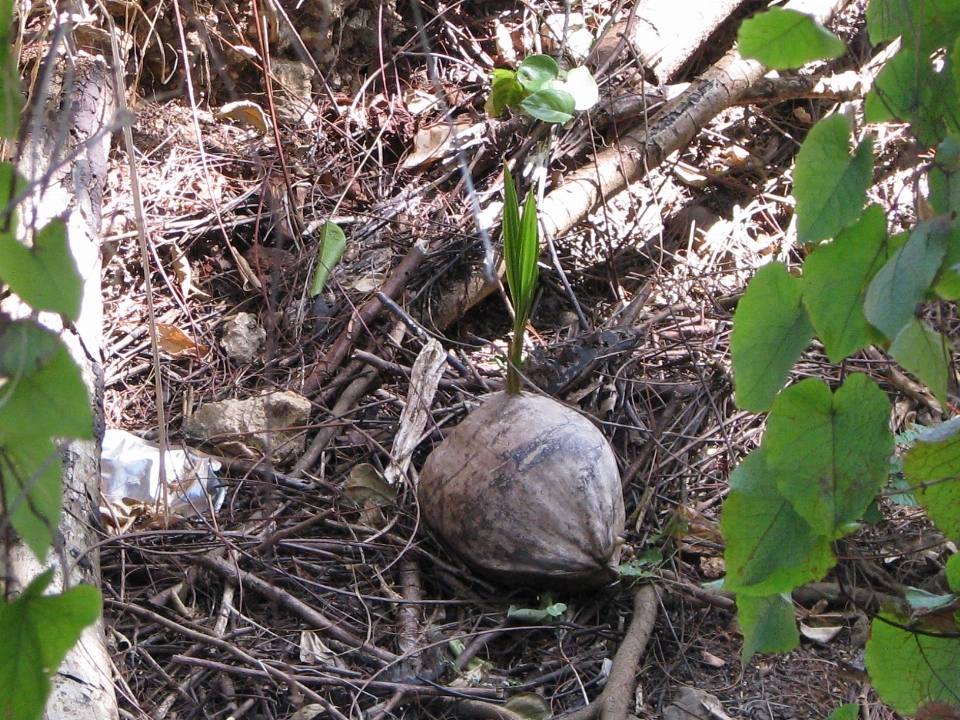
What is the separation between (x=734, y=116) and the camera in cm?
321

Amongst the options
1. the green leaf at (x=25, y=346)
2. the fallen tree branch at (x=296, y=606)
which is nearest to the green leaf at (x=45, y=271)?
the green leaf at (x=25, y=346)

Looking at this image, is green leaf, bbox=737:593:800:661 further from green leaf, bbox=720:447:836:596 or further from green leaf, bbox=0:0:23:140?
green leaf, bbox=0:0:23:140

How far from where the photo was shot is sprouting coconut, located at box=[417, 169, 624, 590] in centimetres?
162

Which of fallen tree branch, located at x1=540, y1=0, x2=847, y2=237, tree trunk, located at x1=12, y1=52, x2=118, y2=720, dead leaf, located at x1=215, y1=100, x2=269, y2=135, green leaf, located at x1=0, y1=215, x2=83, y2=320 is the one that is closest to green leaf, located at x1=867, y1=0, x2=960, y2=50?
green leaf, located at x1=0, y1=215, x2=83, y2=320

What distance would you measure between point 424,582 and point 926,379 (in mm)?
1249

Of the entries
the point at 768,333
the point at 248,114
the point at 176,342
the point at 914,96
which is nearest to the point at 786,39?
the point at 914,96

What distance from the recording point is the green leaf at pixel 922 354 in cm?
68

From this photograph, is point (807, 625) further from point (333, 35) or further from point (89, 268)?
point (333, 35)

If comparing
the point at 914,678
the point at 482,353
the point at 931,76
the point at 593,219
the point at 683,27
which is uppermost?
the point at 931,76

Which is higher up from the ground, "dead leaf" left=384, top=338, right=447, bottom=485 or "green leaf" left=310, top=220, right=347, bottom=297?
"green leaf" left=310, top=220, right=347, bottom=297

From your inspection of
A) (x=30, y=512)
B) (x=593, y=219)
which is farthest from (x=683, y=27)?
(x=30, y=512)

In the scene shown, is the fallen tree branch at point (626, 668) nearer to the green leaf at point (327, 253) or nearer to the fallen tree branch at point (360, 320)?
the fallen tree branch at point (360, 320)

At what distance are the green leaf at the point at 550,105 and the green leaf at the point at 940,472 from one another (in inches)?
75.2

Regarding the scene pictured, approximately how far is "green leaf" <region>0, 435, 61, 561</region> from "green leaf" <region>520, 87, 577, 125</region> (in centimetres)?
215
